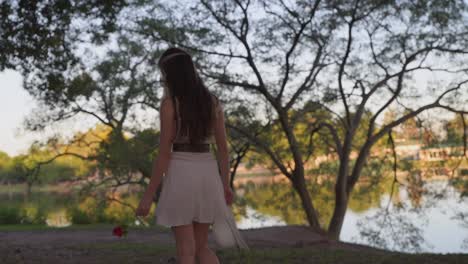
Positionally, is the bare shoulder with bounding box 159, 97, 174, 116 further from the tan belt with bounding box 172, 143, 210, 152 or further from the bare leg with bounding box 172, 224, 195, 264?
the bare leg with bounding box 172, 224, 195, 264

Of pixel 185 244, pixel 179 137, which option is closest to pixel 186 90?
pixel 179 137

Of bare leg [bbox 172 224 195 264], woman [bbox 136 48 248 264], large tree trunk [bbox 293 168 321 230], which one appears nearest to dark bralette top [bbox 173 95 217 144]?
woman [bbox 136 48 248 264]

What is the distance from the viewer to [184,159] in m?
2.86

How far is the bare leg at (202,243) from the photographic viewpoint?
9.77ft

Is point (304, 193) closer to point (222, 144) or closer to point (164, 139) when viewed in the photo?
point (222, 144)

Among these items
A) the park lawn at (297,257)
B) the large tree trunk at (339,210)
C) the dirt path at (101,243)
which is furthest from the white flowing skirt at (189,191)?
the large tree trunk at (339,210)

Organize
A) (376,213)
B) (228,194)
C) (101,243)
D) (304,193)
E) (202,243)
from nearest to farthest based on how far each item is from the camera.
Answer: (202,243) < (228,194) < (101,243) < (304,193) < (376,213)

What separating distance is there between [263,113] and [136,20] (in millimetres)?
4270

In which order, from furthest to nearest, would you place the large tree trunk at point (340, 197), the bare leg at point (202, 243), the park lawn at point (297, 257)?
the large tree trunk at point (340, 197), the park lawn at point (297, 257), the bare leg at point (202, 243)

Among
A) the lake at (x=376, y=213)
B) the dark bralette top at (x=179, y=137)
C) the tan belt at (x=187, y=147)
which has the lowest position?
the lake at (x=376, y=213)

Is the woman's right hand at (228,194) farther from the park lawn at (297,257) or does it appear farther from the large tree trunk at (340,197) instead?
the large tree trunk at (340,197)

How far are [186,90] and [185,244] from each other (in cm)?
75

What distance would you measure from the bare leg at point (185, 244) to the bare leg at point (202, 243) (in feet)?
0.30

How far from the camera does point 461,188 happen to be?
617 inches
